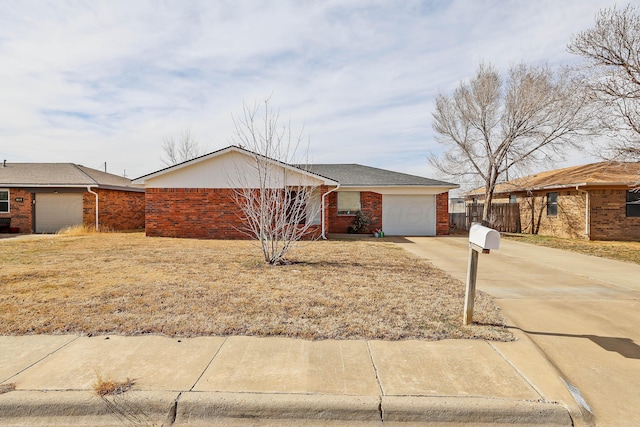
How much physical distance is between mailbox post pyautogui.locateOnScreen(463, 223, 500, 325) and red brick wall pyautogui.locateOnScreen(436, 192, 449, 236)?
15.1 metres

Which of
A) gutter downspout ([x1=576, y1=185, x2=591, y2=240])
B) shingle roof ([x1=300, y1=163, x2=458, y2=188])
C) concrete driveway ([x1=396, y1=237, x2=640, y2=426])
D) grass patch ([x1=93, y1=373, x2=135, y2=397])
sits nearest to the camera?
grass patch ([x1=93, y1=373, x2=135, y2=397])

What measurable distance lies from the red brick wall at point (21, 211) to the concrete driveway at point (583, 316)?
762 inches

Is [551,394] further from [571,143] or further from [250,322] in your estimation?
[571,143]

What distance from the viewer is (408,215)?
754 inches

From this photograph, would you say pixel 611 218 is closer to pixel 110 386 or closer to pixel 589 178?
pixel 589 178

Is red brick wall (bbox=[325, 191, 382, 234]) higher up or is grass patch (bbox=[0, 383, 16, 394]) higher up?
red brick wall (bbox=[325, 191, 382, 234])

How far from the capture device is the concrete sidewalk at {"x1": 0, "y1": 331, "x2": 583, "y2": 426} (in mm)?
2877

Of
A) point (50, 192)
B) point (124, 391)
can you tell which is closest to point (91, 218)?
point (50, 192)

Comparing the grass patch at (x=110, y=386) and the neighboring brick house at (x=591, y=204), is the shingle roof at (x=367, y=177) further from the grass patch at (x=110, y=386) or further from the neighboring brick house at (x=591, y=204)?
the grass patch at (x=110, y=386)

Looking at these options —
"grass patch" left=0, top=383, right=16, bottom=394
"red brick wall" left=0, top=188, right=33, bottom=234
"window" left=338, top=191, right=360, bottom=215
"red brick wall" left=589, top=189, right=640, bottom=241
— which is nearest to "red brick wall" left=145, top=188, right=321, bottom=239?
"window" left=338, top=191, right=360, bottom=215

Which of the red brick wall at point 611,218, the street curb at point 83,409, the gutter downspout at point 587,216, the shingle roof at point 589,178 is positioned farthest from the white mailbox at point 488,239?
the red brick wall at point 611,218

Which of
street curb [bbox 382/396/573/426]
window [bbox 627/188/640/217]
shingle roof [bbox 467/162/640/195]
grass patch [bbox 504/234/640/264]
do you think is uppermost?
shingle roof [bbox 467/162/640/195]

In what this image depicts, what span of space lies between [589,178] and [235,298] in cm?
1766

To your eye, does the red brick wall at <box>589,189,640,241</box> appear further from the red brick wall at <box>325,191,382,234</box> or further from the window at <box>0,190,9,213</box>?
the window at <box>0,190,9,213</box>
